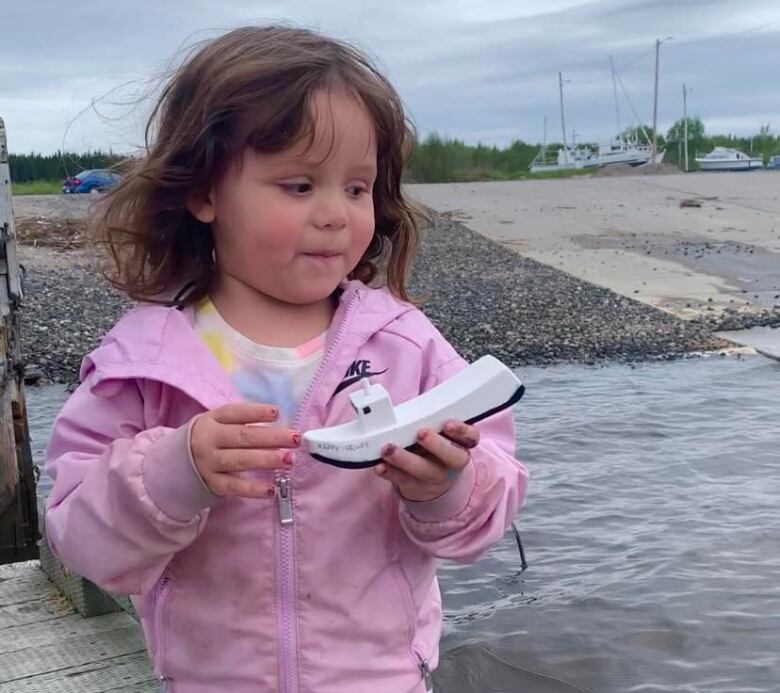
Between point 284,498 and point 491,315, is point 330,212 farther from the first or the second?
point 491,315

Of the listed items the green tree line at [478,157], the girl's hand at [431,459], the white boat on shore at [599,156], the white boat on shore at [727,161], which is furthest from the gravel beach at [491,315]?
the white boat on shore at [727,161]

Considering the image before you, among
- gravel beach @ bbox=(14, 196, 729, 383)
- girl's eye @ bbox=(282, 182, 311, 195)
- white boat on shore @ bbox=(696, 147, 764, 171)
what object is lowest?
gravel beach @ bbox=(14, 196, 729, 383)

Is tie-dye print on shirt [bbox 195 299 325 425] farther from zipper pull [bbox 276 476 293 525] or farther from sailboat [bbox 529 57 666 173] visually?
sailboat [bbox 529 57 666 173]

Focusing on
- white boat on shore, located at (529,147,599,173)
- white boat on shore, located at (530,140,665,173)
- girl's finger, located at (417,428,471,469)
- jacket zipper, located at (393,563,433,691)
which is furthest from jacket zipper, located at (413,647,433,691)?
white boat on shore, located at (529,147,599,173)

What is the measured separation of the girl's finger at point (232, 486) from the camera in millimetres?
1478

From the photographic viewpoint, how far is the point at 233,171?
69.7 inches

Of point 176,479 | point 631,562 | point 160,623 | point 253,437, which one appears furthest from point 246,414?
point 631,562

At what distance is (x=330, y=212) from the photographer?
171 centimetres

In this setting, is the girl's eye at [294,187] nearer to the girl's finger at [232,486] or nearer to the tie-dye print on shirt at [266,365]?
the tie-dye print on shirt at [266,365]

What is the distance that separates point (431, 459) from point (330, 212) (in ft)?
1.41

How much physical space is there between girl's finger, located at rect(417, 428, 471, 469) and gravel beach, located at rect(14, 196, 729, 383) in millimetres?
5775

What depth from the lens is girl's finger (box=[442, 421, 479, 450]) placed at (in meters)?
1.48

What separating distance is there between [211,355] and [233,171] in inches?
11.4

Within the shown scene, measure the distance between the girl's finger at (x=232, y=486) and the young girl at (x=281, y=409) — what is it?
13 centimetres
